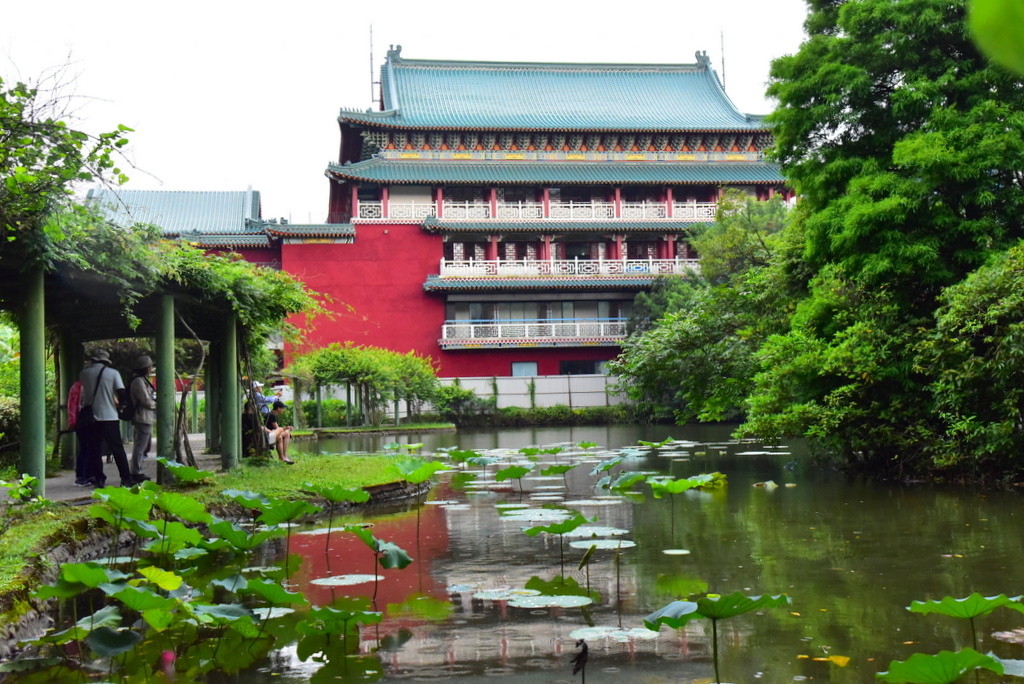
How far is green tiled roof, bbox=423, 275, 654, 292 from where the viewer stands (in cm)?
3312

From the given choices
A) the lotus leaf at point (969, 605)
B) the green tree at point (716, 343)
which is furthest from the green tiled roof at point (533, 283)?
the lotus leaf at point (969, 605)

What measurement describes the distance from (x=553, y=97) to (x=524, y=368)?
10.7m

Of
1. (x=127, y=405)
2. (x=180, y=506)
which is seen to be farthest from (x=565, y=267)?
(x=180, y=506)

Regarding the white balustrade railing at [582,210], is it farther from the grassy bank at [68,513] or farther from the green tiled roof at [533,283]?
the grassy bank at [68,513]

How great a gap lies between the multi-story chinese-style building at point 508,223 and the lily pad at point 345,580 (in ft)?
89.7

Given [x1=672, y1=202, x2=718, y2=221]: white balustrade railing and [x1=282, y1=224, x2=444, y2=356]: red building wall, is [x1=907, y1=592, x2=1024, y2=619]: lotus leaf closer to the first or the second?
[x1=282, y1=224, x2=444, y2=356]: red building wall

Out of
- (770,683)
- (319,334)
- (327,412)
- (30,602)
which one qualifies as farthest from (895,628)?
(319,334)

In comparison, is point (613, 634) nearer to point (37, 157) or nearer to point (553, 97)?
point (37, 157)

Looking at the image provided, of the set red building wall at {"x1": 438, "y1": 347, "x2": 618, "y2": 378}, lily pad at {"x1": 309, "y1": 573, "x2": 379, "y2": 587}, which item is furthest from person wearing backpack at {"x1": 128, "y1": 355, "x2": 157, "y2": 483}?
red building wall at {"x1": 438, "y1": 347, "x2": 618, "y2": 378}

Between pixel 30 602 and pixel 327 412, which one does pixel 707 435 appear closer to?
pixel 327 412

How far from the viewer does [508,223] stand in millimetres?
33781

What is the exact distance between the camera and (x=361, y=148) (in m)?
35.9

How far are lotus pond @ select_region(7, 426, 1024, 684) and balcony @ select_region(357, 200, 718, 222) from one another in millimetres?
25539

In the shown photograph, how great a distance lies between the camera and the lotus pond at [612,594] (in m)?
3.80
